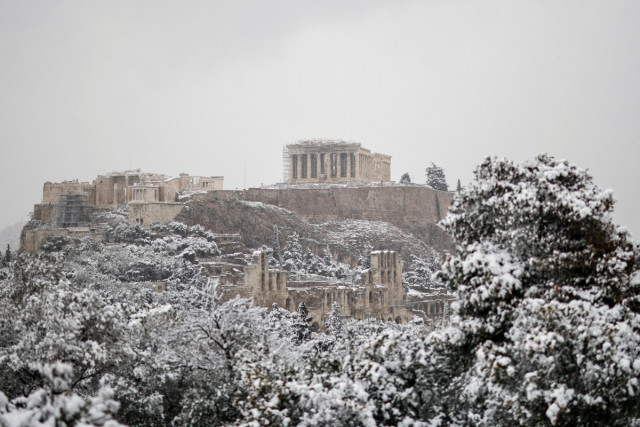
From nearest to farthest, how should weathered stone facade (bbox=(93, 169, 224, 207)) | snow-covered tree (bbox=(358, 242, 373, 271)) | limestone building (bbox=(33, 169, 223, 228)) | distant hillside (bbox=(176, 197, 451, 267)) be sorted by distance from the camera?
limestone building (bbox=(33, 169, 223, 228))
snow-covered tree (bbox=(358, 242, 373, 271))
weathered stone facade (bbox=(93, 169, 224, 207))
distant hillside (bbox=(176, 197, 451, 267))

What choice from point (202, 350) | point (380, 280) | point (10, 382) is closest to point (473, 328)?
point (202, 350)

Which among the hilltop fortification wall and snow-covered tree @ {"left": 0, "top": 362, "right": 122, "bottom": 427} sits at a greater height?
the hilltop fortification wall

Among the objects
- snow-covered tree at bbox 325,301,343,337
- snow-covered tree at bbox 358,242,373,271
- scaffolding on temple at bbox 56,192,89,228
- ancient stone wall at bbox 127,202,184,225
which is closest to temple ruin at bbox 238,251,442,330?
snow-covered tree at bbox 325,301,343,337

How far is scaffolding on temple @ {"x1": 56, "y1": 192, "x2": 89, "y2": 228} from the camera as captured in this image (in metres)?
88.2

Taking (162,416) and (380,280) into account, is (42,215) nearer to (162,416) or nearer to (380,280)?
(380,280)

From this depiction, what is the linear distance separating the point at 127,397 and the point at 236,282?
46.5 meters

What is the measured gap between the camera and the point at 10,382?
82.2ft

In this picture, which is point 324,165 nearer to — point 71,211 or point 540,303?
point 71,211

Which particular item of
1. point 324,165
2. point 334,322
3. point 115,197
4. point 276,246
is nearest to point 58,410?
point 334,322

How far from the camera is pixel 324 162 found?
11212 cm

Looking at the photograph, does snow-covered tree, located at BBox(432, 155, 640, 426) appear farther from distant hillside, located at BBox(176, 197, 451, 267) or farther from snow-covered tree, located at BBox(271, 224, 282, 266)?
distant hillside, located at BBox(176, 197, 451, 267)

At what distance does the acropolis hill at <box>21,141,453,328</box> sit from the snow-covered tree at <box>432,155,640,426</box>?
1712 inches

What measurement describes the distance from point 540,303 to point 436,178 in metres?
95.4

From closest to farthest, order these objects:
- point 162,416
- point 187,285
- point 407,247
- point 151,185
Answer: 1. point 162,416
2. point 187,285
3. point 151,185
4. point 407,247
